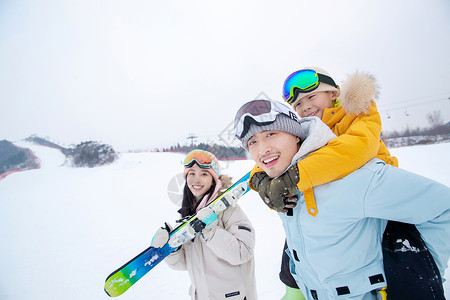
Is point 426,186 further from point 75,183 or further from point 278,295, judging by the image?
point 75,183

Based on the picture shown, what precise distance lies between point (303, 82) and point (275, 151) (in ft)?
3.15

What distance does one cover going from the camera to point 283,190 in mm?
1085

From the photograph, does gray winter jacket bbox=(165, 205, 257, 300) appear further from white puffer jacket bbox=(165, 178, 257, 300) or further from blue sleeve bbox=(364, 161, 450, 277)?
blue sleeve bbox=(364, 161, 450, 277)

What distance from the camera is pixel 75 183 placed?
10.0 meters

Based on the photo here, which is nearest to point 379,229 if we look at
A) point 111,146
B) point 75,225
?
point 75,225

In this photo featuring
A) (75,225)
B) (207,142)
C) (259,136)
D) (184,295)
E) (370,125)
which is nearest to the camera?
(370,125)

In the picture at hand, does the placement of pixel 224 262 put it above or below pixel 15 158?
below

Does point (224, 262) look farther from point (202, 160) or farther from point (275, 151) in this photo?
point (275, 151)

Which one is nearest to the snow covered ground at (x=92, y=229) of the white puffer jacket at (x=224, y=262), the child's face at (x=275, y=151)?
the white puffer jacket at (x=224, y=262)

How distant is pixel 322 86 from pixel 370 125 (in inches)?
29.2

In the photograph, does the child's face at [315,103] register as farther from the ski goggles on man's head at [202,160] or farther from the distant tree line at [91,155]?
the distant tree line at [91,155]

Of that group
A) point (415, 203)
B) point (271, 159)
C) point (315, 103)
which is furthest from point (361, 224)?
point (315, 103)

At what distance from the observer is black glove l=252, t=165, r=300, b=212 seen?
106 cm

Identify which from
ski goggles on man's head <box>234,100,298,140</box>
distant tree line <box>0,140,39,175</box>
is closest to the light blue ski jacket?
ski goggles on man's head <box>234,100,298,140</box>
